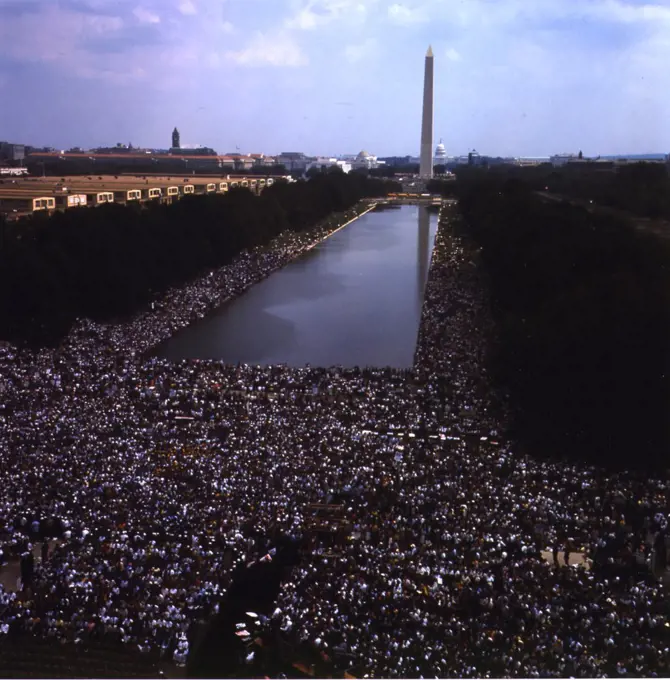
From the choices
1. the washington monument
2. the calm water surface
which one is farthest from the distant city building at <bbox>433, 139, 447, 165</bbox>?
the calm water surface

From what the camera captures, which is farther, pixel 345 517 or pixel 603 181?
pixel 603 181

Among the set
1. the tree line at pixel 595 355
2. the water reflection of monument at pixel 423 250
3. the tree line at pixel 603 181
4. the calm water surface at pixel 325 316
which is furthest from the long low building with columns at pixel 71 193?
the tree line at pixel 603 181

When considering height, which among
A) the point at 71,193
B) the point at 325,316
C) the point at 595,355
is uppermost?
the point at 71,193

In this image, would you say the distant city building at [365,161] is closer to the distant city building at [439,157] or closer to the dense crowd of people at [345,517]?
the distant city building at [439,157]

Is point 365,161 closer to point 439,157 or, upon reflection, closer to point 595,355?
point 439,157

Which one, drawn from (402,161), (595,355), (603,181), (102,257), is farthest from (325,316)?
(402,161)

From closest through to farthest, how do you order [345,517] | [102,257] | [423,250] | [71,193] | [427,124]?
[345,517], [102,257], [71,193], [423,250], [427,124]

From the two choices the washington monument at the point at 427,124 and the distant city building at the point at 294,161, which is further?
the distant city building at the point at 294,161
